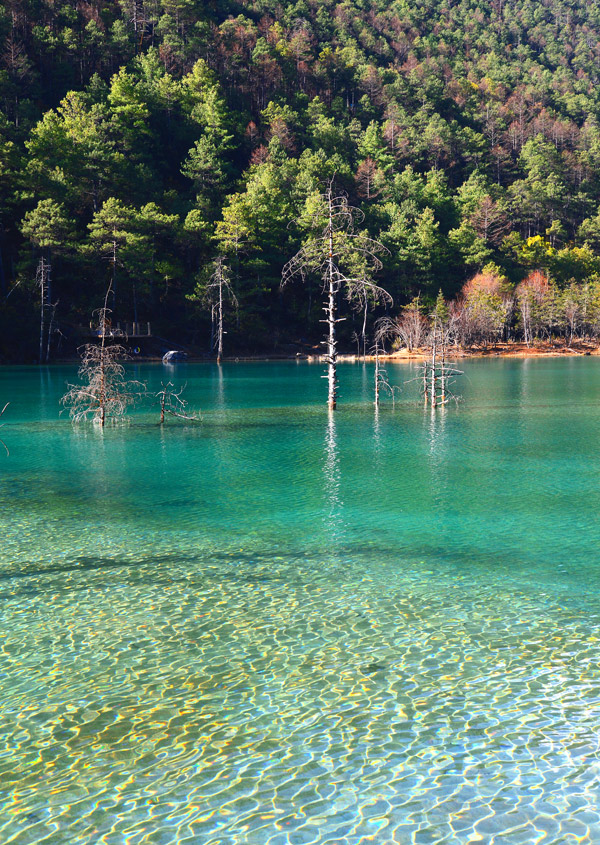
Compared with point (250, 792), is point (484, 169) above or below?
above

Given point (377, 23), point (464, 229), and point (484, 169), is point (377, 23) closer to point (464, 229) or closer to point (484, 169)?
point (484, 169)

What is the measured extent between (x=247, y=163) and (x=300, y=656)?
373ft

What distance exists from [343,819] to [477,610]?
16.5 feet

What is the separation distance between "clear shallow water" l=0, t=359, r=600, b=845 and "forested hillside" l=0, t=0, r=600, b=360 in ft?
197

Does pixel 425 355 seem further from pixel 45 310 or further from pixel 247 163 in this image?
pixel 247 163

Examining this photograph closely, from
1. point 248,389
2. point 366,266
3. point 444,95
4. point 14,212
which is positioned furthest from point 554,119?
point 248,389

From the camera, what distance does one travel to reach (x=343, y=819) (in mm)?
6137

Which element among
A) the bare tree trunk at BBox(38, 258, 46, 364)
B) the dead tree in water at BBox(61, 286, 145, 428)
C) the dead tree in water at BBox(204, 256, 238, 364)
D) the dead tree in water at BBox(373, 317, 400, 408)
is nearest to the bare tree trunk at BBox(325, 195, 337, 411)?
the dead tree in water at BBox(373, 317, 400, 408)

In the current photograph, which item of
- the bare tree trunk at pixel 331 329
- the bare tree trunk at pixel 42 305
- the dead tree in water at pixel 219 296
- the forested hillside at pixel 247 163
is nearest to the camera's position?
the bare tree trunk at pixel 331 329

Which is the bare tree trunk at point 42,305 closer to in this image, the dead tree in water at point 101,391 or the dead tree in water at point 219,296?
the dead tree in water at point 219,296

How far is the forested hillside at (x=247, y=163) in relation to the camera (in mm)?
78312

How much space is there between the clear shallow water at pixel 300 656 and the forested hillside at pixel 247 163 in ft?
197

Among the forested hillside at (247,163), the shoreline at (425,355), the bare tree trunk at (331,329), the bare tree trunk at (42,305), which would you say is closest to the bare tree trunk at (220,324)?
the shoreline at (425,355)

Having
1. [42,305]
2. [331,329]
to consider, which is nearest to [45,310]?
[42,305]
